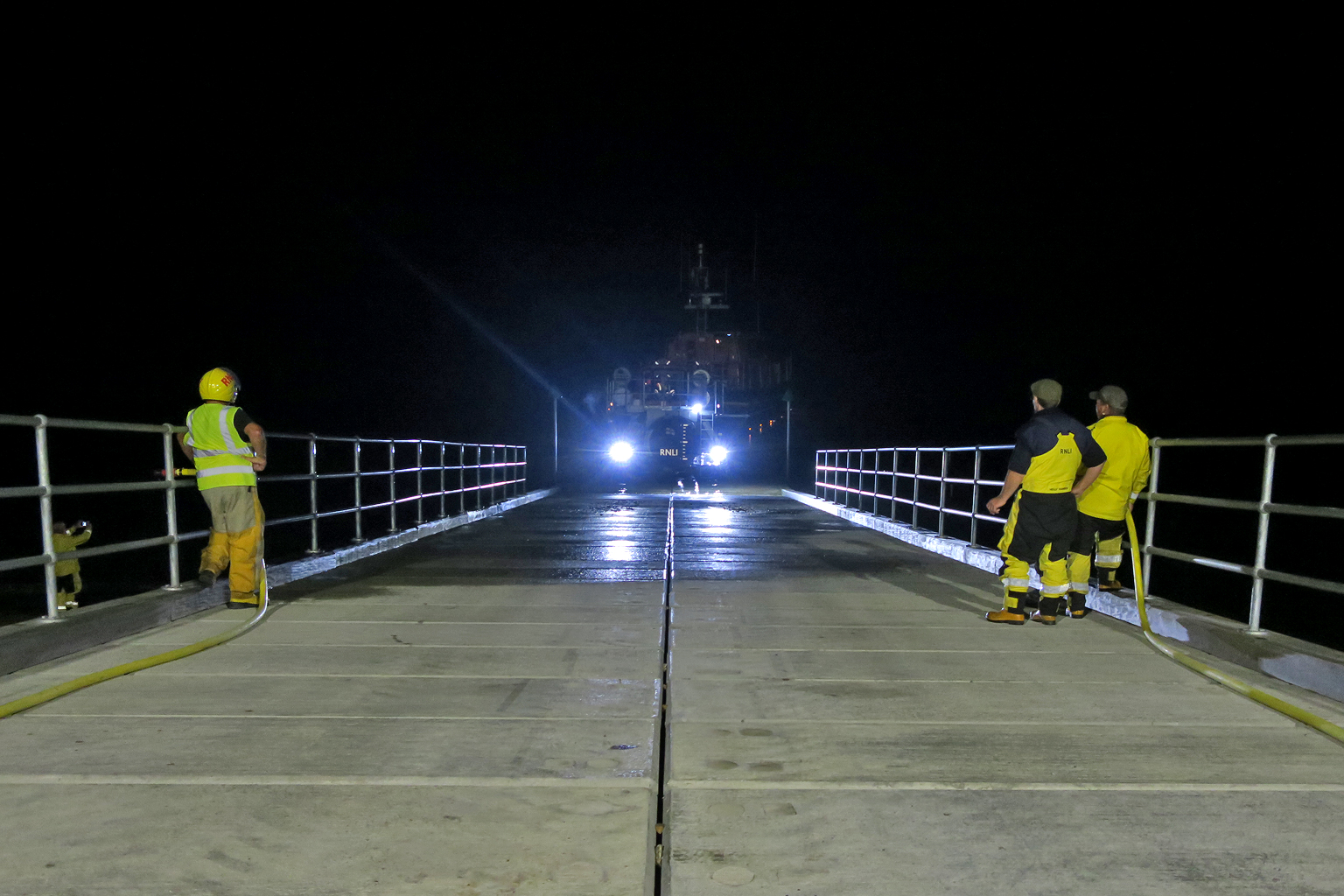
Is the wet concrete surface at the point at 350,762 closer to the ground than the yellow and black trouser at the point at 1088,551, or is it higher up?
closer to the ground

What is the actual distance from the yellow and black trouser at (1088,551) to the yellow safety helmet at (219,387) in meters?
5.86

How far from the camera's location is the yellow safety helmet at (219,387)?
649 cm

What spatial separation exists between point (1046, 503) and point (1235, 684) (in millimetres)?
1955

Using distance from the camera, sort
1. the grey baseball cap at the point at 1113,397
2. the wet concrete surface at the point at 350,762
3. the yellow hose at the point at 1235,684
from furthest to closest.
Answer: the grey baseball cap at the point at 1113,397, the yellow hose at the point at 1235,684, the wet concrete surface at the point at 350,762

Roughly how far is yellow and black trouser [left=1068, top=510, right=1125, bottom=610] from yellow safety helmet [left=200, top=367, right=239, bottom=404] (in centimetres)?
586

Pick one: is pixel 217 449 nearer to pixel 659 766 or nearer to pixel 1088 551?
pixel 659 766

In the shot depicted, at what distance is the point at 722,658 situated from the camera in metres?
5.15

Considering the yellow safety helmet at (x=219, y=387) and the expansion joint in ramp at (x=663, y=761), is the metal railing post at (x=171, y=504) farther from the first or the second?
the expansion joint in ramp at (x=663, y=761)

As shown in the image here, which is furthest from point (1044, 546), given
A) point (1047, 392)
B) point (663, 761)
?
point (663, 761)

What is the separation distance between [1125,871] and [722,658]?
8.88 ft

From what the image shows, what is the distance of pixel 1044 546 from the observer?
643 centimetres

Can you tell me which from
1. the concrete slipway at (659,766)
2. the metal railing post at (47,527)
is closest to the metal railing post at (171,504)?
the concrete slipway at (659,766)

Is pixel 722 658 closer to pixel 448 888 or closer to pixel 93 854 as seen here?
pixel 448 888

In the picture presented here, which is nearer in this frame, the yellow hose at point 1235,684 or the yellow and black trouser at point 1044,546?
the yellow hose at point 1235,684
